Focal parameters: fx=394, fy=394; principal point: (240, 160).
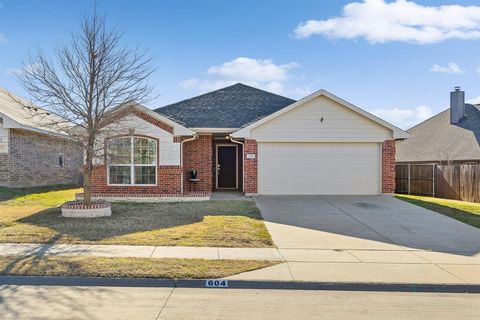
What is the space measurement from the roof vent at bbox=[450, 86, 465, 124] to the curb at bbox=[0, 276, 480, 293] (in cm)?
2398

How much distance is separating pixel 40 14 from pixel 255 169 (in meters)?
9.63

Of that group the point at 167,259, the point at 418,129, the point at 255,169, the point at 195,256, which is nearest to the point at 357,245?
the point at 195,256

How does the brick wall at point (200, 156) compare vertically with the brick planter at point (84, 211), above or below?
above

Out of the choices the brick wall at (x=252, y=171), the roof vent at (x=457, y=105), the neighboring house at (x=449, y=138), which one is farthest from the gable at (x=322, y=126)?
the roof vent at (x=457, y=105)

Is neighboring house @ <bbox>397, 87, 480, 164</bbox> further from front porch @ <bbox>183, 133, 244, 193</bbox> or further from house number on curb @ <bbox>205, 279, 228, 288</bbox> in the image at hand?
house number on curb @ <bbox>205, 279, 228, 288</bbox>

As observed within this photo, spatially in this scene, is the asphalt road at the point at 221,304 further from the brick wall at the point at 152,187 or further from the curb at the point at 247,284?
the brick wall at the point at 152,187

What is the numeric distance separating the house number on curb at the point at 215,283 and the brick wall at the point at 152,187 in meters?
9.88

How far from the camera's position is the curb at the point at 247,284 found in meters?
6.05

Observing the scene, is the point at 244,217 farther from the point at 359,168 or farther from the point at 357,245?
the point at 359,168

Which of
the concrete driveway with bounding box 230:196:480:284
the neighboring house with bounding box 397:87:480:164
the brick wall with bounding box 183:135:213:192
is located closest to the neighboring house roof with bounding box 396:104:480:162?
the neighboring house with bounding box 397:87:480:164

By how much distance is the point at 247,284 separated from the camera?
6.09 metres

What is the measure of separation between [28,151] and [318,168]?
14.0 metres

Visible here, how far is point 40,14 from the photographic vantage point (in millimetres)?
13070

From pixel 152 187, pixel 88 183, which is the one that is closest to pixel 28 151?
pixel 152 187
